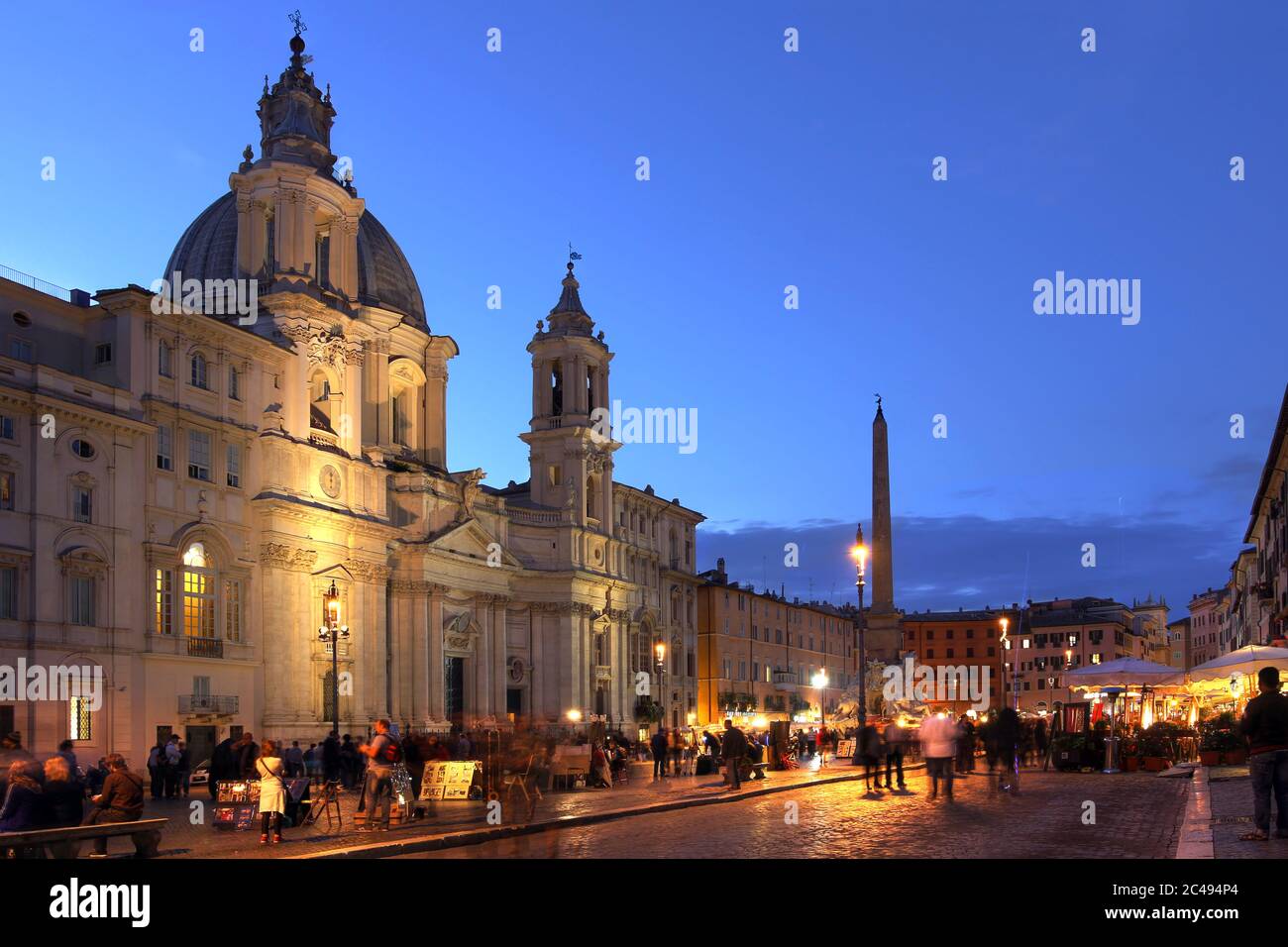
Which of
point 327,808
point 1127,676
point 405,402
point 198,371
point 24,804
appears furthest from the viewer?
point 405,402

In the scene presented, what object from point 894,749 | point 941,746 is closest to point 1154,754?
point 894,749

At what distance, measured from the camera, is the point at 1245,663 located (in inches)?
1154

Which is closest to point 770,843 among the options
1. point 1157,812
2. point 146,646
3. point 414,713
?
point 1157,812

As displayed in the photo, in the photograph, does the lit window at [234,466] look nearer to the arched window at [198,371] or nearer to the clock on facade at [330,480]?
the arched window at [198,371]

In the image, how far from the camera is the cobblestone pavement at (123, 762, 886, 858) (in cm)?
2006

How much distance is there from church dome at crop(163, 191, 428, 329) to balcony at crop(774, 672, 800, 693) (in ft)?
146

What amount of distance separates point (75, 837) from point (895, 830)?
11.2m

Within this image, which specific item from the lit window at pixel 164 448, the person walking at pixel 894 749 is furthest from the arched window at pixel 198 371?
the person walking at pixel 894 749

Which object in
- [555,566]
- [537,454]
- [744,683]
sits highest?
[537,454]

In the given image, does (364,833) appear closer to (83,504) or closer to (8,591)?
(8,591)

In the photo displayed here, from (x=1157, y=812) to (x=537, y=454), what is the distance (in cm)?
5727

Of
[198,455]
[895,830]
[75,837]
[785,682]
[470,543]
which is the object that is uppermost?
[198,455]
